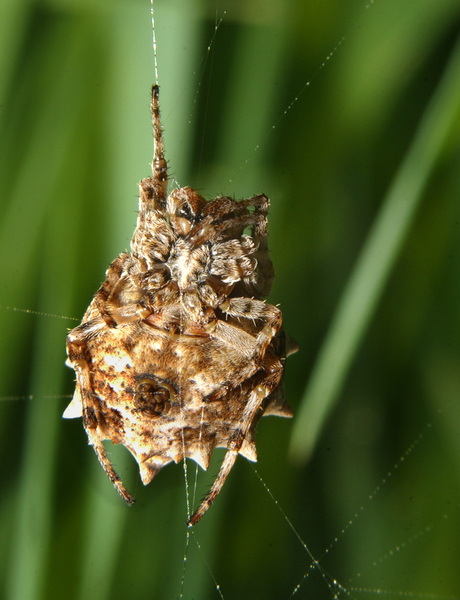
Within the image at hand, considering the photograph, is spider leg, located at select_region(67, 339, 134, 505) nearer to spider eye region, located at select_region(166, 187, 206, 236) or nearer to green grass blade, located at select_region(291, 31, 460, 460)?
spider eye region, located at select_region(166, 187, 206, 236)

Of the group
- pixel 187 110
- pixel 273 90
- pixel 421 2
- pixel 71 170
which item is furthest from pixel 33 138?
pixel 421 2

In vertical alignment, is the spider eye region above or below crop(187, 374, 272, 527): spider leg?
above

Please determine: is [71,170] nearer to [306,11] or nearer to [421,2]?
[306,11]

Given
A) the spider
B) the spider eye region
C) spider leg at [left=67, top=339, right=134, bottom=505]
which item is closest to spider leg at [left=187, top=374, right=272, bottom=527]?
the spider

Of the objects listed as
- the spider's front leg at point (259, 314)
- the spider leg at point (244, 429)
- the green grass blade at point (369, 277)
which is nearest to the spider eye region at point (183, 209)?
the spider's front leg at point (259, 314)

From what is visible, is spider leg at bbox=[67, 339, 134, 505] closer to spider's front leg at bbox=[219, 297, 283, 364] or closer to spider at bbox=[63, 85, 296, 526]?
spider at bbox=[63, 85, 296, 526]

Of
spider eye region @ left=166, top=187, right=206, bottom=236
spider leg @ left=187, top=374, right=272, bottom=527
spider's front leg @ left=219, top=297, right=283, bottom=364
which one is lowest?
spider leg @ left=187, top=374, right=272, bottom=527

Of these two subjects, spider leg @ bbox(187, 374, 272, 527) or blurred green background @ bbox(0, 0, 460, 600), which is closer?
spider leg @ bbox(187, 374, 272, 527)
